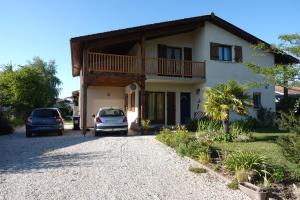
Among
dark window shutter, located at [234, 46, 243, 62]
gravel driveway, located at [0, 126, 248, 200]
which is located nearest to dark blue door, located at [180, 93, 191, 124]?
dark window shutter, located at [234, 46, 243, 62]

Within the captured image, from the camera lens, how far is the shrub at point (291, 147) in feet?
23.6

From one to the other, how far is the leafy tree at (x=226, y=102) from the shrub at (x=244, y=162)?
18.6 feet

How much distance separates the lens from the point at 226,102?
556 inches

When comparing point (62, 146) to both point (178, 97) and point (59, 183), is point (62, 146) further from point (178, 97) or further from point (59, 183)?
point (178, 97)

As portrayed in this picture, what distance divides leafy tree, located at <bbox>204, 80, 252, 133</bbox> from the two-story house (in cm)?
482

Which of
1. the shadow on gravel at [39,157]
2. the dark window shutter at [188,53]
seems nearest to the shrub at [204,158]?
the shadow on gravel at [39,157]

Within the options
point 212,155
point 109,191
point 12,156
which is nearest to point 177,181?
point 109,191

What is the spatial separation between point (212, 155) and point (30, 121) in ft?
35.6

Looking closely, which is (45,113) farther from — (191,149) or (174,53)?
(191,149)

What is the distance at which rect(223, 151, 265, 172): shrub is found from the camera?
25.8ft

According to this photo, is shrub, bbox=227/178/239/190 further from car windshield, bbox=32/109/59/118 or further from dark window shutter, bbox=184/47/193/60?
dark window shutter, bbox=184/47/193/60

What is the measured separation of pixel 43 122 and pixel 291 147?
13.1 meters

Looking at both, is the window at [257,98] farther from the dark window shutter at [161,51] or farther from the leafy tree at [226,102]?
the leafy tree at [226,102]

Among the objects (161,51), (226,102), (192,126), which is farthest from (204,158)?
(161,51)
